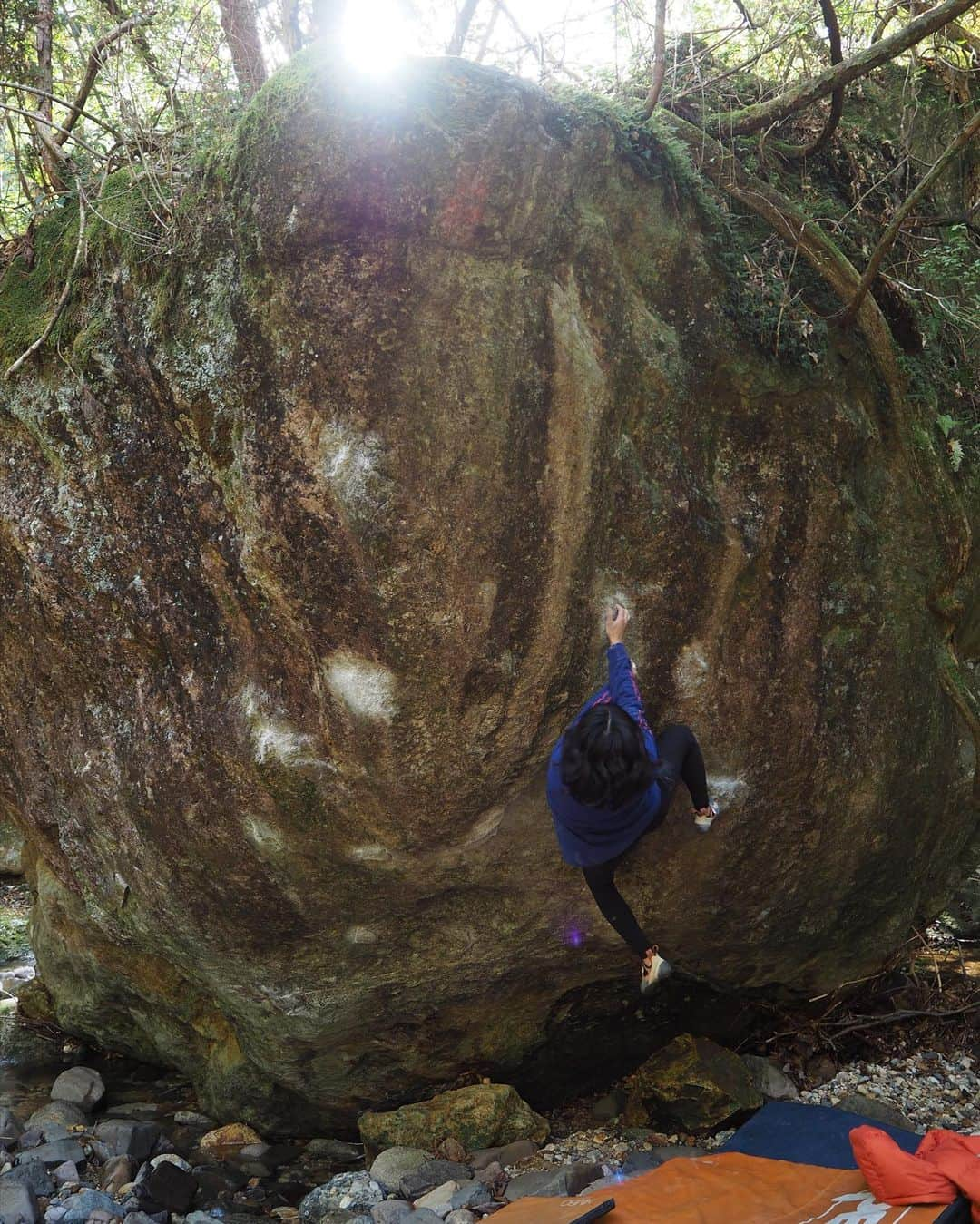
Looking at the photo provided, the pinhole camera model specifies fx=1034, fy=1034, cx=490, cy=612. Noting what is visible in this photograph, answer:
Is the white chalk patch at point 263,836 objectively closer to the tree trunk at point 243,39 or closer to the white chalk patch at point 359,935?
the white chalk patch at point 359,935

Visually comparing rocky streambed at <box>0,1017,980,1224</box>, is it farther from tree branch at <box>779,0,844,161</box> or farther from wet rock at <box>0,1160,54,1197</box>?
tree branch at <box>779,0,844,161</box>

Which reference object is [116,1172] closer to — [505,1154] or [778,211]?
[505,1154]

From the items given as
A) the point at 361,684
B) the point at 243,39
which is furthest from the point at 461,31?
the point at 361,684

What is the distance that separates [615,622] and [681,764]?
0.68m

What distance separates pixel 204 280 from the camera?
433 centimetres

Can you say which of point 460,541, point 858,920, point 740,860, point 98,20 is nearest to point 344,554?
point 460,541

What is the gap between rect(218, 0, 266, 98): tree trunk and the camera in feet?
20.0

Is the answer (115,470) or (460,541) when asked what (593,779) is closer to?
(460,541)

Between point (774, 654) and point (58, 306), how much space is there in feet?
12.1

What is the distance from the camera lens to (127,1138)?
545 centimetres

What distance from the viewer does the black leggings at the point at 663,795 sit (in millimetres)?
4410

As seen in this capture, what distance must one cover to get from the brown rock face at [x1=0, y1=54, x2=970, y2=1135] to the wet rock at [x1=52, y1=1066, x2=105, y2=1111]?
1297 mm

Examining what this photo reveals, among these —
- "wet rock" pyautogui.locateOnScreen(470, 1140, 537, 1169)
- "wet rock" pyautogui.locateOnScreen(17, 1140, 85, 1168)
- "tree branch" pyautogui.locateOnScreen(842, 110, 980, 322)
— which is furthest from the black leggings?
"wet rock" pyautogui.locateOnScreen(17, 1140, 85, 1168)

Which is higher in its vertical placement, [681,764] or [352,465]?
[352,465]
